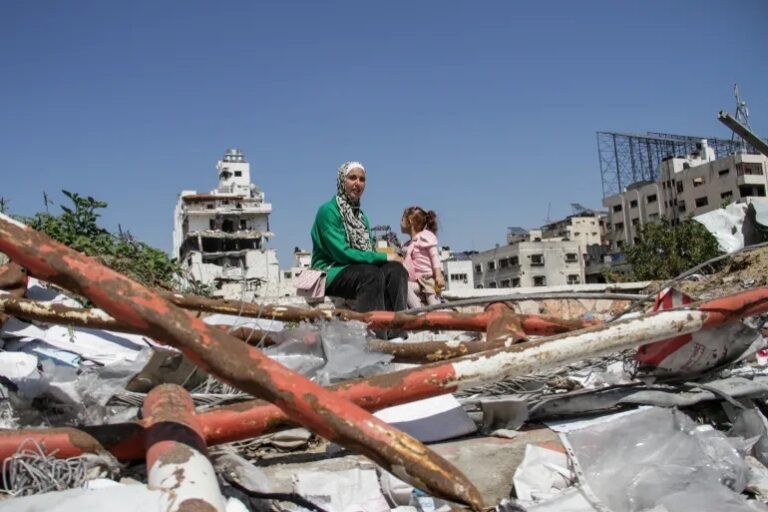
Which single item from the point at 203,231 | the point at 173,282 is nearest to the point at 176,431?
the point at 173,282

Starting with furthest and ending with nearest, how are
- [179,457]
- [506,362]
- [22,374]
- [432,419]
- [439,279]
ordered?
[439,279], [22,374], [432,419], [506,362], [179,457]

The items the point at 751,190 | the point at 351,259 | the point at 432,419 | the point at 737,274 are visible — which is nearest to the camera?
the point at 432,419

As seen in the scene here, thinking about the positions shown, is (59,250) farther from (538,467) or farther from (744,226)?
(744,226)

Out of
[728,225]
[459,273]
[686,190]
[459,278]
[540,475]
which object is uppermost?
[686,190]

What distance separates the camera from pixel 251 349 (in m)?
1.70

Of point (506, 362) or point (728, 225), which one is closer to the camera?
point (506, 362)

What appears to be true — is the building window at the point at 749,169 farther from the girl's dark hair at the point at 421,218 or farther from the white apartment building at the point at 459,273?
the girl's dark hair at the point at 421,218

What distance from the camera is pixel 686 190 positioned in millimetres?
56188

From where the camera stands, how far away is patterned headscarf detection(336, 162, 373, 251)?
471 cm

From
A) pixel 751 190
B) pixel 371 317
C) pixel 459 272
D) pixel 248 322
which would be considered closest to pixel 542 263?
pixel 459 272

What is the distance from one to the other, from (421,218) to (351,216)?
4.03 ft

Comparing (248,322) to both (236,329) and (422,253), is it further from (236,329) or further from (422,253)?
(422,253)

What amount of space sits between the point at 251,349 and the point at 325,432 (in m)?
0.28

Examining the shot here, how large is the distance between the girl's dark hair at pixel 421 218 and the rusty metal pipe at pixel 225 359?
13.8 ft
